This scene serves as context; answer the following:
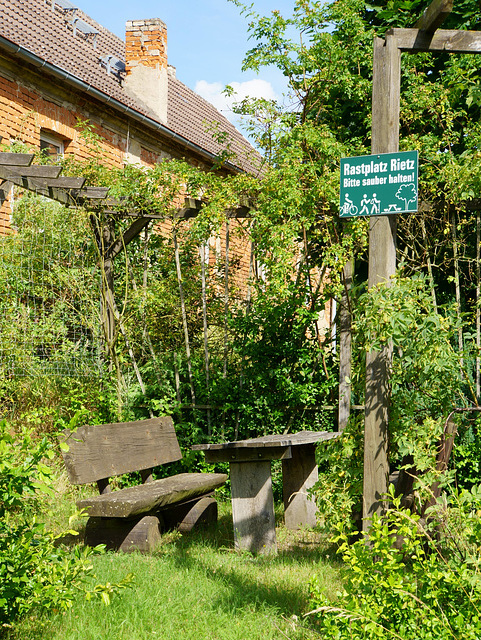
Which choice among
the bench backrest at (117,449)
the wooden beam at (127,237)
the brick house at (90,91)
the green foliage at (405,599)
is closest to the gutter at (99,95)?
the brick house at (90,91)

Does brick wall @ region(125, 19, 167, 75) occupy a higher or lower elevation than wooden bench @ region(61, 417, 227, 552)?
higher

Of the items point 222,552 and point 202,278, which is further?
point 202,278

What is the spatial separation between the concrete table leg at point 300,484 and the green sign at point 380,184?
2.89 meters

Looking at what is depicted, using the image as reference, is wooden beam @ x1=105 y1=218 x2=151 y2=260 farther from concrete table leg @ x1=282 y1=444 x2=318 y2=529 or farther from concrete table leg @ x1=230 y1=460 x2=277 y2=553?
concrete table leg @ x1=230 y1=460 x2=277 y2=553

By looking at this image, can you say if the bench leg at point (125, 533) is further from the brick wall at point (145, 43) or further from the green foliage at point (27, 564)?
the brick wall at point (145, 43)

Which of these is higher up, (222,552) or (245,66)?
(245,66)

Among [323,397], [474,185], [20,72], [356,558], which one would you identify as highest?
[20,72]

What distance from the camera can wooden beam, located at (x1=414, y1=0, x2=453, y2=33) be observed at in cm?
380

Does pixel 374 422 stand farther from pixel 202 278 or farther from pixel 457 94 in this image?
pixel 457 94

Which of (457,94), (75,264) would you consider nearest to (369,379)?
(457,94)

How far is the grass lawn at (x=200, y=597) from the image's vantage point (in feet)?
11.8

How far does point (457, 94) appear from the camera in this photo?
7.27 metres

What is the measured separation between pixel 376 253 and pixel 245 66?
13.4ft

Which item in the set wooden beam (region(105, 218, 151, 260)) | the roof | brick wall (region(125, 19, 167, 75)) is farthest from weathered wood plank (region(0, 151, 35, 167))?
brick wall (region(125, 19, 167, 75))
